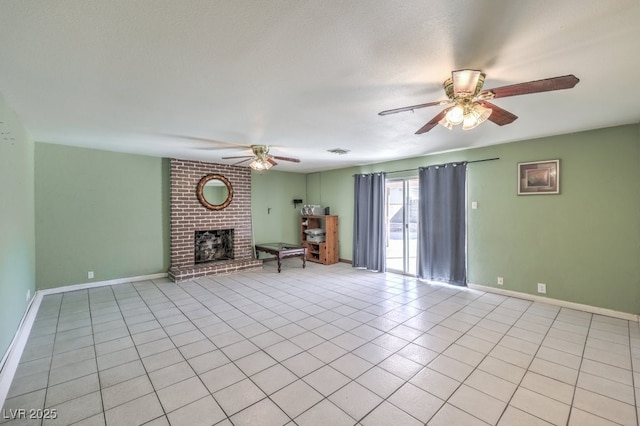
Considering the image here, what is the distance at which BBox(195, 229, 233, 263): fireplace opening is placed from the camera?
19.2 feet

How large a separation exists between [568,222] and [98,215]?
7.10m

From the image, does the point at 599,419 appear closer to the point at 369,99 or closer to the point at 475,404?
the point at 475,404

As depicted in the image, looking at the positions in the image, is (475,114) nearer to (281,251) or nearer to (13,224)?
(13,224)

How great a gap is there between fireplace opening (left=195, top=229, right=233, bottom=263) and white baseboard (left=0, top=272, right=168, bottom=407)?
1.27 m

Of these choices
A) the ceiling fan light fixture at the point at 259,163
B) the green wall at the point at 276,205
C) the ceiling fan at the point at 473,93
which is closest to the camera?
the ceiling fan at the point at 473,93

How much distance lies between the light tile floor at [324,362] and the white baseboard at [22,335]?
0.19 feet

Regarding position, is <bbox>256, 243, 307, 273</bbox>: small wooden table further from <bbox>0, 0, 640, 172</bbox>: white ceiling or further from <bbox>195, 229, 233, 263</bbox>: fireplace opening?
<bbox>0, 0, 640, 172</bbox>: white ceiling

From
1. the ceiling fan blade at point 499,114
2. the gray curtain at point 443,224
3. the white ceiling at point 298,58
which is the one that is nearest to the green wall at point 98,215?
the white ceiling at point 298,58

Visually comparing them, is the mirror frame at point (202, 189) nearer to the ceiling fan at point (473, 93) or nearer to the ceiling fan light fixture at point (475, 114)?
the ceiling fan at point (473, 93)

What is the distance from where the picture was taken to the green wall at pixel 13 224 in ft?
7.71

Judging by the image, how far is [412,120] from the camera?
3.01 m

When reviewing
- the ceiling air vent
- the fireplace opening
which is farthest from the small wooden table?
the ceiling air vent

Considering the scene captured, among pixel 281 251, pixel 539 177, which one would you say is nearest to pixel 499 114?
pixel 539 177

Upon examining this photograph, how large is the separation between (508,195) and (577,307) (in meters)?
1.69
